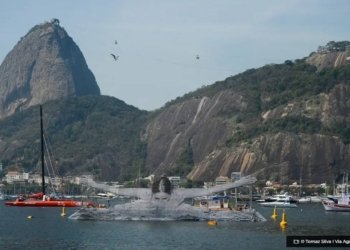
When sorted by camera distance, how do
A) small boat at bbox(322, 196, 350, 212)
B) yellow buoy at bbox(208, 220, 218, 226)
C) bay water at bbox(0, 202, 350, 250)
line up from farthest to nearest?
small boat at bbox(322, 196, 350, 212)
yellow buoy at bbox(208, 220, 218, 226)
bay water at bbox(0, 202, 350, 250)

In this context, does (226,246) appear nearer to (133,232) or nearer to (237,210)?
(133,232)

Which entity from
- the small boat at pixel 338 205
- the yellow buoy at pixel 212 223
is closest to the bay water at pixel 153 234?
the yellow buoy at pixel 212 223

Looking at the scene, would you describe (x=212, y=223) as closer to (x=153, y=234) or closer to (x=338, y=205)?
(x=153, y=234)

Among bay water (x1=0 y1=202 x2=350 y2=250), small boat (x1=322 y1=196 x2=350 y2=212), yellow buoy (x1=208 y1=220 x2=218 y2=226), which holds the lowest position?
bay water (x1=0 y1=202 x2=350 y2=250)

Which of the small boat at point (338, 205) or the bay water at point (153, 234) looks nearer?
the bay water at point (153, 234)

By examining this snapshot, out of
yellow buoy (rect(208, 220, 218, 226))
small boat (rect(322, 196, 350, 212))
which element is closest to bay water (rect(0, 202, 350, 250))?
yellow buoy (rect(208, 220, 218, 226))

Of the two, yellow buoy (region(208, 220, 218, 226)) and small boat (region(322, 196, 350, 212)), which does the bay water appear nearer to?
yellow buoy (region(208, 220, 218, 226))

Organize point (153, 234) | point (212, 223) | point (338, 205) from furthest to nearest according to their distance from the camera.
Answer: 1. point (338, 205)
2. point (212, 223)
3. point (153, 234)

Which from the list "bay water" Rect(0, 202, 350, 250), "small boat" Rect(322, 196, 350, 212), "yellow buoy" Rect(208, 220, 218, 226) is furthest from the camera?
"small boat" Rect(322, 196, 350, 212)

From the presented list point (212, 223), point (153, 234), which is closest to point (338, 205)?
point (212, 223)

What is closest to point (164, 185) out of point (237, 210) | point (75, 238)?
point (237, 210)

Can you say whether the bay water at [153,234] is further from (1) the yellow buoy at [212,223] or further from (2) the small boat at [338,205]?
(2) the small boat at [338,205]

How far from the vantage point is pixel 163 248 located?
8894 centimetres

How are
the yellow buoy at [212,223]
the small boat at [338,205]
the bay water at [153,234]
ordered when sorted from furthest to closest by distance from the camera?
1. the small boat at [338,205]
2. the yellow buoy at [212,223]
3. the bay water at [153,234]
